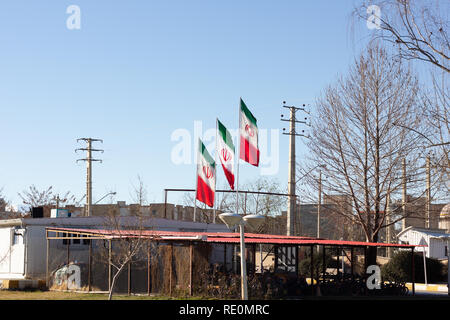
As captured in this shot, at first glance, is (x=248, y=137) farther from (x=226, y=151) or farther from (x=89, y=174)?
(x=89, y=174)

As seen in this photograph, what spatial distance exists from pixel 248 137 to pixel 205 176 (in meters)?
4.94

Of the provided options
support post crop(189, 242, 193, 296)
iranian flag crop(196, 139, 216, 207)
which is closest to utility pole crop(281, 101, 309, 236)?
iranian flag crop(196, 139, 216, 207)

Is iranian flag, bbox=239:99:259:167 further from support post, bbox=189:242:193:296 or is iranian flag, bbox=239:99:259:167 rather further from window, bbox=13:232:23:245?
window, bbox=13:232:23:245

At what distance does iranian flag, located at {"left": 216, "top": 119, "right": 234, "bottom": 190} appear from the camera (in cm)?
3434

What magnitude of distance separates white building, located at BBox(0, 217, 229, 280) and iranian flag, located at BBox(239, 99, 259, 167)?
612 cm

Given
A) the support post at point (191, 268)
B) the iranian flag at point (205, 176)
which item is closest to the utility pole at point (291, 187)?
the iranian flag at point (205, 176)

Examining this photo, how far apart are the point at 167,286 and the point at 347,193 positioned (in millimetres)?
10077

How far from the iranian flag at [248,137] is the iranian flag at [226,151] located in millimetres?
1870

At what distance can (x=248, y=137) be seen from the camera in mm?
32812

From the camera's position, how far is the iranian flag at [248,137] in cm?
3259

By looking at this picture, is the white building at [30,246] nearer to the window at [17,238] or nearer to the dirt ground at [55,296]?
the window at [17,238]

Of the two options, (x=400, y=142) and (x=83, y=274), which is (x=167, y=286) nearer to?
(x=83, y=274)

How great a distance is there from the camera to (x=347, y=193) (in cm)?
3238
